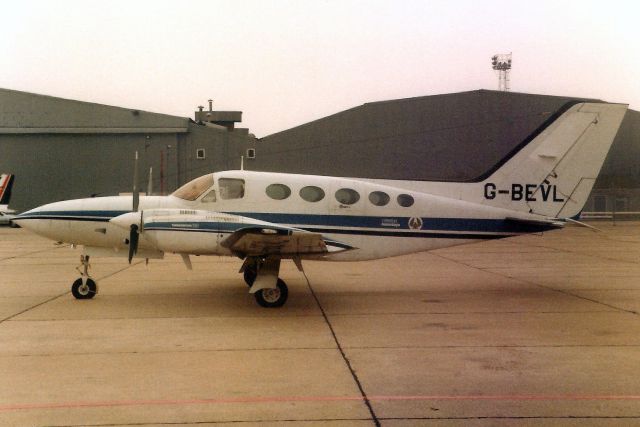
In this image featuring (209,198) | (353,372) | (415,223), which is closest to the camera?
(353,372)

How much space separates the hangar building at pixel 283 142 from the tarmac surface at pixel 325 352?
2979cm

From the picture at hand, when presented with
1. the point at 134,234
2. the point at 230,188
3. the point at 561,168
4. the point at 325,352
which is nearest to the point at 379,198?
the point at 230,188

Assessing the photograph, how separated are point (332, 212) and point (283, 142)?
34.4 meters

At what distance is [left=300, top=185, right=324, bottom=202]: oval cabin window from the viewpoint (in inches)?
513

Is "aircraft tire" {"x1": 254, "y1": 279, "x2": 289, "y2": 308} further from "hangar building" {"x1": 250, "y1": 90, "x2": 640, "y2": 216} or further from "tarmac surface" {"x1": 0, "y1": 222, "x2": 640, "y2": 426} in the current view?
"hangar building" {"x1": 250, "y1": 90, "x2": 640, "y2": 216}

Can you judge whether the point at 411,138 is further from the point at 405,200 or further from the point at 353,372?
the point at 353,372

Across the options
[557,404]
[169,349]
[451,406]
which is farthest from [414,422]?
[169,349]

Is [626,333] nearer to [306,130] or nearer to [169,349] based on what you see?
[169,349]

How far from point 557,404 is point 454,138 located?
40971 mm

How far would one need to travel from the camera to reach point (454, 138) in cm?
4616

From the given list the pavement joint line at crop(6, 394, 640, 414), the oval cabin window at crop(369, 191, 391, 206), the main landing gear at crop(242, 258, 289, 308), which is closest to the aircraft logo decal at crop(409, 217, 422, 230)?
the oval cabin window at crop(369, 191, 391, 206)

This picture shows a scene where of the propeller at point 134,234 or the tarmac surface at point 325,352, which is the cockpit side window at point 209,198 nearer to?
the propeller at point 134,234

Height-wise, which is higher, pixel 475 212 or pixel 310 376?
pixel 475 212

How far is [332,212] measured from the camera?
Answer: 43.1 ft
